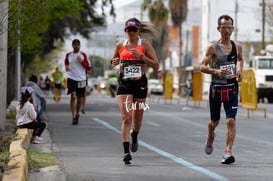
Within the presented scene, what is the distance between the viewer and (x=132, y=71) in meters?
11.2

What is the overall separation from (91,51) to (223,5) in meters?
99.2

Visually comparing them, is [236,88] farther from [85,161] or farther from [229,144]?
[85,161]

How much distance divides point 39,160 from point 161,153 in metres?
2.25

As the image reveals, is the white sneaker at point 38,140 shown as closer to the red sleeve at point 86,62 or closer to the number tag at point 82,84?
the number tag at point 82,84

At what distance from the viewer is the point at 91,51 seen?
188 m

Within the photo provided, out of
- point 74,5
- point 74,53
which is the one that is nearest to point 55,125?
point 74,53

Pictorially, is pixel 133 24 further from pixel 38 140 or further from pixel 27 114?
pixel 38 140

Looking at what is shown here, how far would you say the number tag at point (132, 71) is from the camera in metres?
11.2

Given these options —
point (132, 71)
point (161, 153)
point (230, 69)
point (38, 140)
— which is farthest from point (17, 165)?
point (38, 140)

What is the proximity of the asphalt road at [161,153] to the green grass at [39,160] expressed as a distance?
18 cm

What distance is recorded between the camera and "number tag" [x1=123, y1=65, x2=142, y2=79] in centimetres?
1118

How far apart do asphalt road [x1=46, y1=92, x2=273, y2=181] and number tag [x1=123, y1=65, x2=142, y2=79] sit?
1.18 meters

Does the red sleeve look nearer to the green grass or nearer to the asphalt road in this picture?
the asphalt road

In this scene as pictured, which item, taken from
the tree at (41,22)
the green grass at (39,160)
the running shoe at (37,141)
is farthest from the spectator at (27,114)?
the green grass at (39,160)
